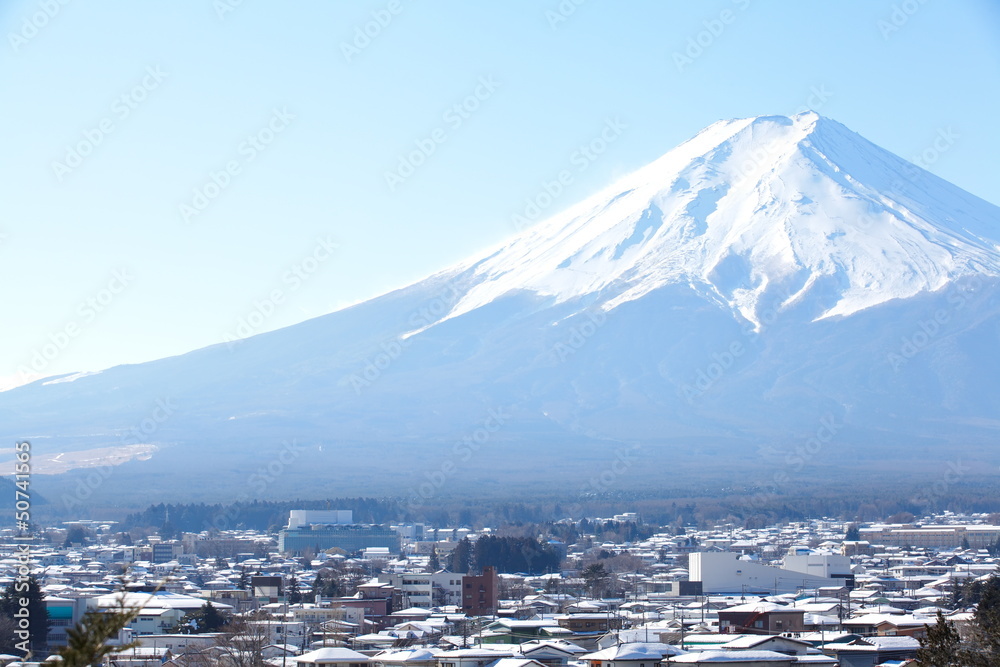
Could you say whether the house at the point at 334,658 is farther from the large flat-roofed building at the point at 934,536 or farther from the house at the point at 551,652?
the large flat-roofed building at the point at 934,536

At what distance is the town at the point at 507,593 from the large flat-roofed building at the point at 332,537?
0.12m

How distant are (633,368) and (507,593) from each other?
96.3 m

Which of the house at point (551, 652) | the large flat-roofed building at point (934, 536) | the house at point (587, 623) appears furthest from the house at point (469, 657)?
the large flat-roofed building at point (934, 536)

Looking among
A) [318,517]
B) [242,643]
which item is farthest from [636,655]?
[318,517]

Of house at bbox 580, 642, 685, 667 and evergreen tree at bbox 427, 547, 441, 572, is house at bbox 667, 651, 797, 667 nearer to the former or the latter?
house at bbox 580, 642, 685, 667

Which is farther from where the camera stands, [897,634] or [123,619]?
[897,634]

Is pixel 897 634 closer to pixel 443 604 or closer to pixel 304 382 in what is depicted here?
pixel 443 604

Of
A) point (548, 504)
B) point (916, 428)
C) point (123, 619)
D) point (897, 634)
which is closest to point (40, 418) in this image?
point (548, 504)

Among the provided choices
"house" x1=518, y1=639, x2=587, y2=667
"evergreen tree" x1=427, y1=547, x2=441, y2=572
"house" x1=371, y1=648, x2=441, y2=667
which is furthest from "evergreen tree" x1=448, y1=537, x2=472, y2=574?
"house" x1=371, y1=648, x2=441, y2=667

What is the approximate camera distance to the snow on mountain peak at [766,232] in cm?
15625

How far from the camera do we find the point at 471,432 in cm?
13475

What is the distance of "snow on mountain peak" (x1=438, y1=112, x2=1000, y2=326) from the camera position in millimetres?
156250

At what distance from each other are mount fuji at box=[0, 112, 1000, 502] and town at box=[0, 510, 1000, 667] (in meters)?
31.2

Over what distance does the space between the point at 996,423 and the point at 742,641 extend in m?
115
